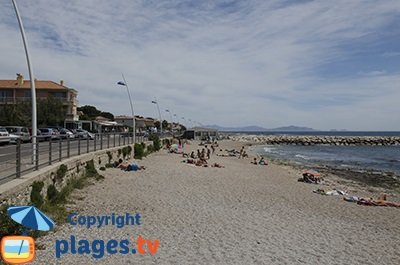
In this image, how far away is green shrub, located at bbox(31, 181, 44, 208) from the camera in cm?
874

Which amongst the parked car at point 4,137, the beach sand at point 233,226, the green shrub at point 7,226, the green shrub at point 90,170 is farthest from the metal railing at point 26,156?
the parked car at point 4,137

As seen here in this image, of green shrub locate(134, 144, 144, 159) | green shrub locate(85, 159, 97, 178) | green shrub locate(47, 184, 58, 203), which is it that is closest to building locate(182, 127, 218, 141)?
green shrub locate(134, 144, 144, 159)

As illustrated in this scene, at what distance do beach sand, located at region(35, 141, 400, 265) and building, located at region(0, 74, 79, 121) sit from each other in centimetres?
4746

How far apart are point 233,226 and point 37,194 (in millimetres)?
4533

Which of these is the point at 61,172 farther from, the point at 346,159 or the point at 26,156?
the point at 346,159

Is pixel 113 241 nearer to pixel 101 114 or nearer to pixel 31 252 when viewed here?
pixel 31 252

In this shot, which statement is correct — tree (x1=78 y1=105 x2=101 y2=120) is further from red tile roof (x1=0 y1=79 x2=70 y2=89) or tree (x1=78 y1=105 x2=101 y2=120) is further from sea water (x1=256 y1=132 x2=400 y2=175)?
sea water (x1=256 y1=132 x2=400 y2=175)

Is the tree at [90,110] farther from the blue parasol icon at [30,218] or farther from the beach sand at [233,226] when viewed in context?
the blue parasol icon at [30,218]

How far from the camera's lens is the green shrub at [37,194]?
874cm

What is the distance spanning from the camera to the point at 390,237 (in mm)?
9531

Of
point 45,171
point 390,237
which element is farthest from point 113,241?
point 390,237

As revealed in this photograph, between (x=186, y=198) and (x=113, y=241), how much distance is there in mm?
5322

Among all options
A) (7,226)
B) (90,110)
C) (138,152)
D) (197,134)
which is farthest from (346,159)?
(90,110)

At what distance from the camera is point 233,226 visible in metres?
9.49
